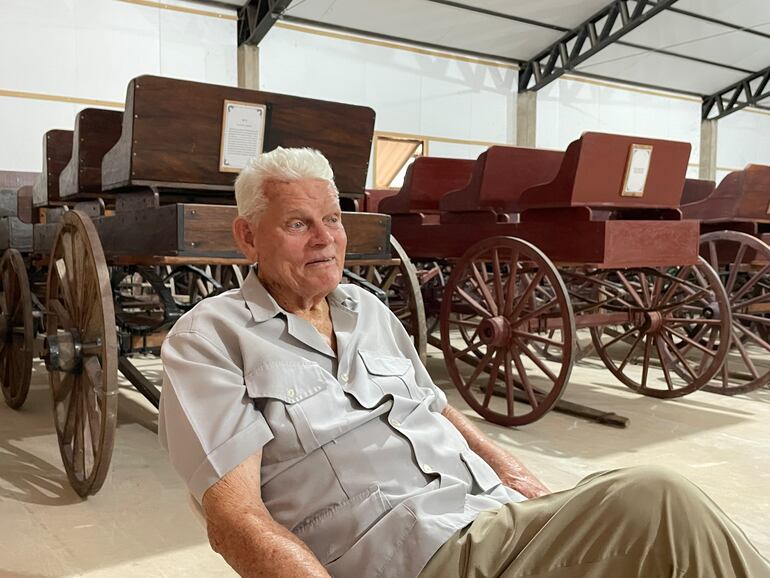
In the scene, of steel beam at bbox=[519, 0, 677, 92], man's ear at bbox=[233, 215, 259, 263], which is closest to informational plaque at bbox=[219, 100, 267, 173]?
man's ear at bbox=[233, 215, 259, 263]

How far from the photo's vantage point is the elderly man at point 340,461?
3.98 ft

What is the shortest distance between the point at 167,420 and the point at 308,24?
35.3 ft

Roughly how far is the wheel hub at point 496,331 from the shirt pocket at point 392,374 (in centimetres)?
238

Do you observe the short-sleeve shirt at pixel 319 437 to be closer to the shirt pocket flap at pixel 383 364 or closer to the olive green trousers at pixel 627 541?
the shirt pocket flap at pixel 383 364

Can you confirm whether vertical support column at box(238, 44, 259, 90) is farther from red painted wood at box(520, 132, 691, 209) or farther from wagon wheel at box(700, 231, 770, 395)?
red painted wood at box(520, 132, 691, 209)

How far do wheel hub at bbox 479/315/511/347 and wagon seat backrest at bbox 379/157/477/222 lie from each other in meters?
1.18

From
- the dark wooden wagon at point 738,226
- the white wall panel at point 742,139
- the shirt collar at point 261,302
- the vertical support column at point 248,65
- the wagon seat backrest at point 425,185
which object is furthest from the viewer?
the white wall panel at point 742,139

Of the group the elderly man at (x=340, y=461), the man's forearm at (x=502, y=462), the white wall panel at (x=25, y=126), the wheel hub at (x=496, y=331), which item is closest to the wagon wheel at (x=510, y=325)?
the wheel hub at (x=496, y=331)

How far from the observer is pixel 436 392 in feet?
5.83

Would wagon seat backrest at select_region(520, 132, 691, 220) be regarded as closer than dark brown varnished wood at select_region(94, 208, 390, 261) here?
No

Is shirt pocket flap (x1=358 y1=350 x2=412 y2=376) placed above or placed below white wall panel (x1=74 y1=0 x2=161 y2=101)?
below

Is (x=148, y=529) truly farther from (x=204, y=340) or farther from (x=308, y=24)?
(x=308, y=24)

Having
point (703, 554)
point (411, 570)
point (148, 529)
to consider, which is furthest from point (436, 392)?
point (148, 529)

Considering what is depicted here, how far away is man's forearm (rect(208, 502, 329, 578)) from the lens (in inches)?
49.1
